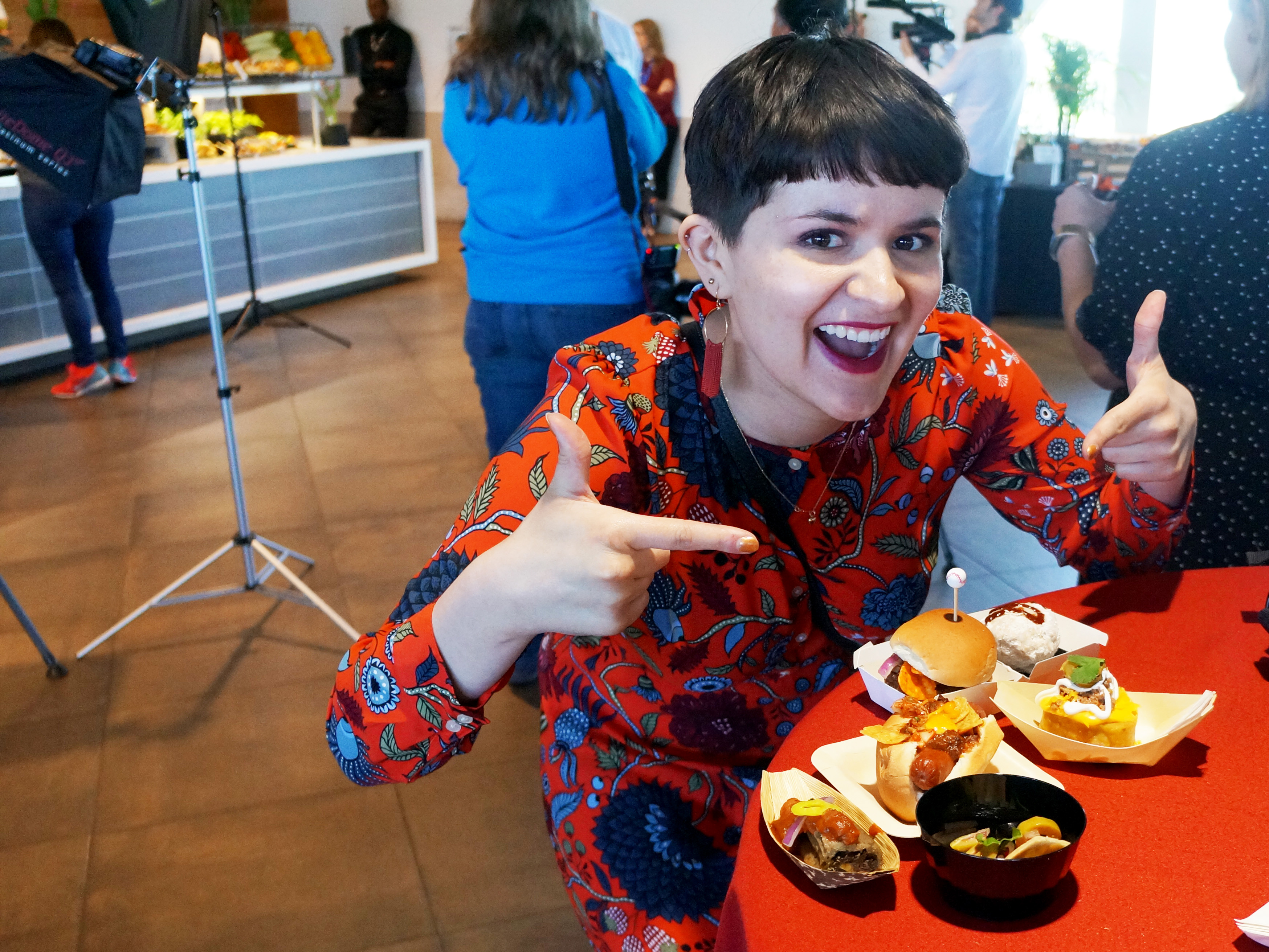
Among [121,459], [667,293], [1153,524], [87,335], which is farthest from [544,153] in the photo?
[87,335]

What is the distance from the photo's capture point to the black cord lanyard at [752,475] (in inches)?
47.4

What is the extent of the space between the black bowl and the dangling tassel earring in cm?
52

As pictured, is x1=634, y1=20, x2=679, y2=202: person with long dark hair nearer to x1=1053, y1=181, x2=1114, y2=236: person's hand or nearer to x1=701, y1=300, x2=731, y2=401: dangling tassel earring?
x1=1053, y1=181, x2=1114, y2=236: person's hand

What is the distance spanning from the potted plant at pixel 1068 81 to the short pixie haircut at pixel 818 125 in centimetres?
554

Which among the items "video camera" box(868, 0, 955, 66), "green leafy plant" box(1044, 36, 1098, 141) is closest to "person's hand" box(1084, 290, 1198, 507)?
"video camera" box(868, 0, 955, 66)

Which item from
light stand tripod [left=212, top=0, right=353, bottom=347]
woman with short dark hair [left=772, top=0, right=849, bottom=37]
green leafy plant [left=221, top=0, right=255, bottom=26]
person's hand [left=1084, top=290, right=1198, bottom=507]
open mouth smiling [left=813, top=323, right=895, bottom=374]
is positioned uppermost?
green leafy plant [left=221, top=0, right=255, bottom=26]

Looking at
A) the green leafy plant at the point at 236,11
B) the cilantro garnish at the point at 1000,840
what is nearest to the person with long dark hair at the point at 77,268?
the green leafy plant at the point at 236,11

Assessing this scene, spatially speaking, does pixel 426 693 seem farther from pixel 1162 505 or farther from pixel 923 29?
pixel 923 29

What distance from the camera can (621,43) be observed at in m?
2.84

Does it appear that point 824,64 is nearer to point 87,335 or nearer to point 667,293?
point 667,293

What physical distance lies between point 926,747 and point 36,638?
8.34ft

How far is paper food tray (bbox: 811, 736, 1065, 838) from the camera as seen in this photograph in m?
0.90

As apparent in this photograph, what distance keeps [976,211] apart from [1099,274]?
3970 millimetres

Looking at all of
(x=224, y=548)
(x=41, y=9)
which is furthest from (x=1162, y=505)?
(x=41, y=9)
